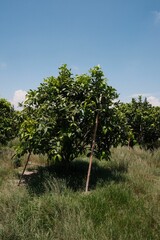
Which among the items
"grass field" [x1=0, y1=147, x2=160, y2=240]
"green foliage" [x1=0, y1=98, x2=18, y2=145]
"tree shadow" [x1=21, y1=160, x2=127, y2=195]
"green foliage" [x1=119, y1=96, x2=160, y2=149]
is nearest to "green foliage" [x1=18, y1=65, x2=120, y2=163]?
"tree shadow" [x1=21, y1=160, x2=127, y2=195]

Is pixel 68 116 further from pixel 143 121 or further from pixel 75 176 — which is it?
pixel 143 121

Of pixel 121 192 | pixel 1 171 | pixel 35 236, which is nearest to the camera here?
pixel 35 236

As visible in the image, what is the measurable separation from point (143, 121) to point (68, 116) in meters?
8.69

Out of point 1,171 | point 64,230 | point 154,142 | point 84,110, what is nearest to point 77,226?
point 64,230

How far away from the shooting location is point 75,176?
7055 mm

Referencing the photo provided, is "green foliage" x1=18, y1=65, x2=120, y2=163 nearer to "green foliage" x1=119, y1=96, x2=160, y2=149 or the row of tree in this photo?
the row of tree

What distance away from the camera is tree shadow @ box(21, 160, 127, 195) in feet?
19.7

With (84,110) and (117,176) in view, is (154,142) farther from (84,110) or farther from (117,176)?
(84,110)

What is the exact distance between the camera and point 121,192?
5.22m

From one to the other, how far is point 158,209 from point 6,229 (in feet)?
8.61

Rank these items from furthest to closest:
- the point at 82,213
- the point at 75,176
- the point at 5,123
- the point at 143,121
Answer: the point at 143,121 → the point at 5,123 → the point at 75,176 → the point at 82,213

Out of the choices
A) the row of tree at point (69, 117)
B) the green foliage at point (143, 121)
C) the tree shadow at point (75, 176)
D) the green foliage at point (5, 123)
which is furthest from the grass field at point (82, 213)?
the green foliage at point (143, 121)

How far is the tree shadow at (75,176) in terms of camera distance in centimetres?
599

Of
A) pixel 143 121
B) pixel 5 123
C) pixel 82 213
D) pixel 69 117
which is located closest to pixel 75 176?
pixel 69 117
